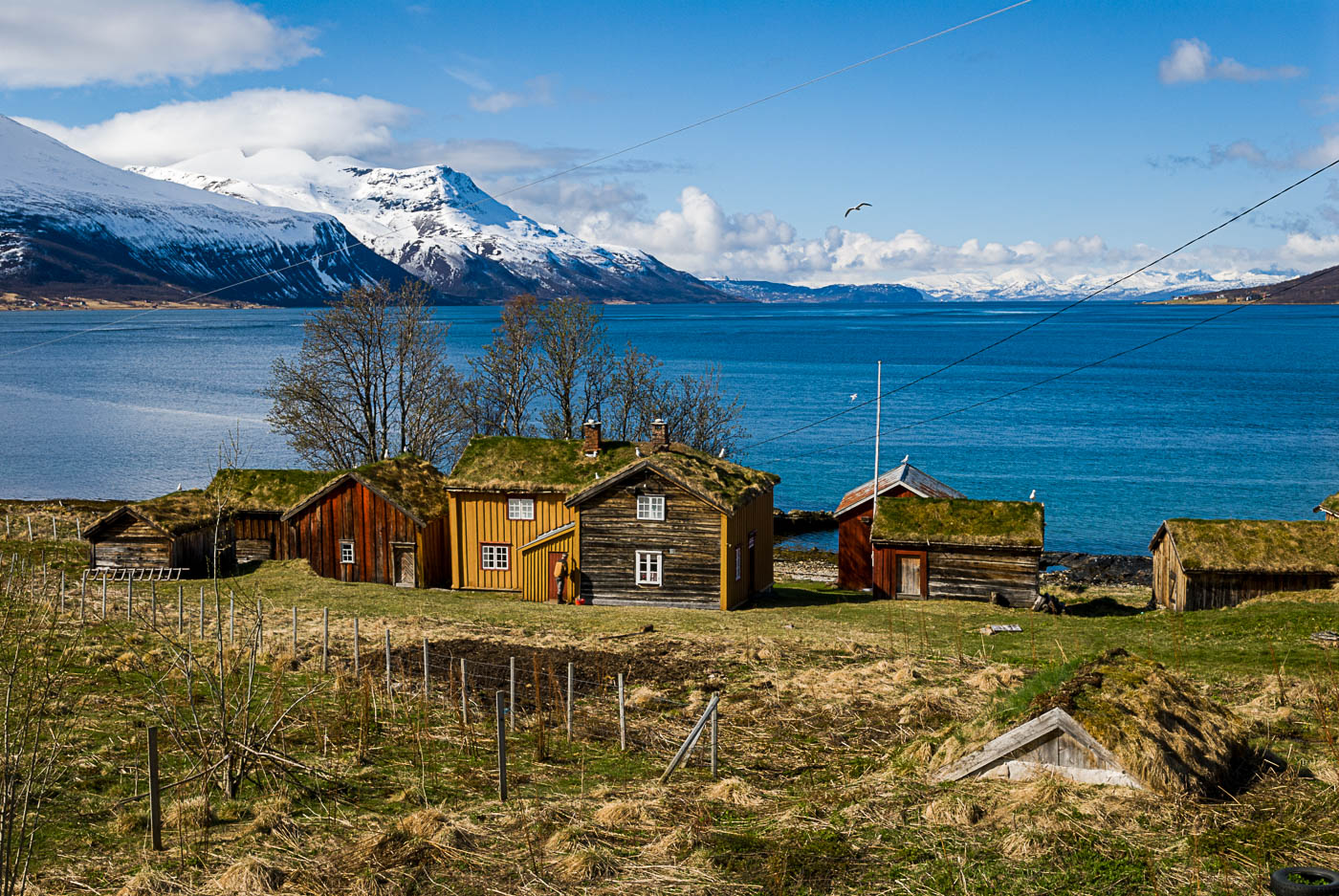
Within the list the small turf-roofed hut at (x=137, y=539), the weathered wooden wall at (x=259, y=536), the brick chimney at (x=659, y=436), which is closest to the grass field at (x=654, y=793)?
the brick chimney at (x=659, y=436)

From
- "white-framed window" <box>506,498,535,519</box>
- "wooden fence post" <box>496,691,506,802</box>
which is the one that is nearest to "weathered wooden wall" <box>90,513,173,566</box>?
"white-framed window" <box>506,498,535,519</box>

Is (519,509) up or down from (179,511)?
down

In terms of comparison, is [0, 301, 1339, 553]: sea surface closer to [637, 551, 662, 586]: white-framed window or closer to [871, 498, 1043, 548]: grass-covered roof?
[871, 498, 1043, 548]: grass-covered roof

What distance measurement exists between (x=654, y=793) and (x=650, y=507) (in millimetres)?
24658

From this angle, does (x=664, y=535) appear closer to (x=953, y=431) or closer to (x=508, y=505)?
(x=508, y=505)

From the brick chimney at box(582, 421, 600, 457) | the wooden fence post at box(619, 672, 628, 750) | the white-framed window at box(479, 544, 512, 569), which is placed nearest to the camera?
the wooden fence post at box(619, 672, 628, 750)

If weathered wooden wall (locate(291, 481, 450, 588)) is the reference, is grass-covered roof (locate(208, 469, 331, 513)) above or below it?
above

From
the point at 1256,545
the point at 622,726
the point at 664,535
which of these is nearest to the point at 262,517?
the point at 664,535

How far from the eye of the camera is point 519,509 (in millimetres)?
41000

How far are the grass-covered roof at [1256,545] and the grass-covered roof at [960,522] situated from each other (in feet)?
15.9

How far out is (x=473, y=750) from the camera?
15.2 metres

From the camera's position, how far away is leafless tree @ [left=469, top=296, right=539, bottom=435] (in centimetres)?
6731

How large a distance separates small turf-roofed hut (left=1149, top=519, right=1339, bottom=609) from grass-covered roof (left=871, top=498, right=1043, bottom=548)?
16.1 ft

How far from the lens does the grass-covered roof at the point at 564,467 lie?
126ft
